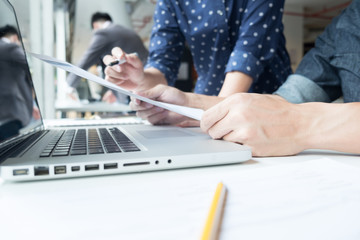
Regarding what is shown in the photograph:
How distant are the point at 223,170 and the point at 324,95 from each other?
0.50 meters

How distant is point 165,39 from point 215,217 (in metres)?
0.82

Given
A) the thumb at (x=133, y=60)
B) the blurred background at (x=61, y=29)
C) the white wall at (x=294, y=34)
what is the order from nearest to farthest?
the thumb at (x=133, y=60), the blurred background at (x=61, y=29), the white wall at (x=294, y=34)

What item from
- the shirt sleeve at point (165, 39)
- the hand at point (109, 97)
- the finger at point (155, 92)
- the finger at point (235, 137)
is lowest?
the hand at point (109, 97)

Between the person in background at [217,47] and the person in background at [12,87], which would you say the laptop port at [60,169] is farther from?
the person in background at [217,47]

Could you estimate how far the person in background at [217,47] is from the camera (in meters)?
0.72

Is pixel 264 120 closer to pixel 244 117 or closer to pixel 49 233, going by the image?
pixel 244 117

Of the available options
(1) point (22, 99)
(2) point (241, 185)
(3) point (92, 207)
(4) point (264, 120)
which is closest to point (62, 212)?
(3) point (92, 207)

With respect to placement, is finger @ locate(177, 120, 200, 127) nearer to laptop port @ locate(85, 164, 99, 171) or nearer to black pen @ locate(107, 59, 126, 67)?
black pen @ locate(107, 59, 126, 67)

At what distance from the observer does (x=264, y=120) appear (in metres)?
0.36

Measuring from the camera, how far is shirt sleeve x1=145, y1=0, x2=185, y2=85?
35.1 inches

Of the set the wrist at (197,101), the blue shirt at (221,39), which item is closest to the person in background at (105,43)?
the blue shirt at (221,39)

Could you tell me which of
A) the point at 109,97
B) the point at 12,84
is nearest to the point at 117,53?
the point at 12,84

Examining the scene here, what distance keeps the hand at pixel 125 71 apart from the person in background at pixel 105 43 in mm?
31

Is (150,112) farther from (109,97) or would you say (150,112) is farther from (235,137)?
(109,97)
